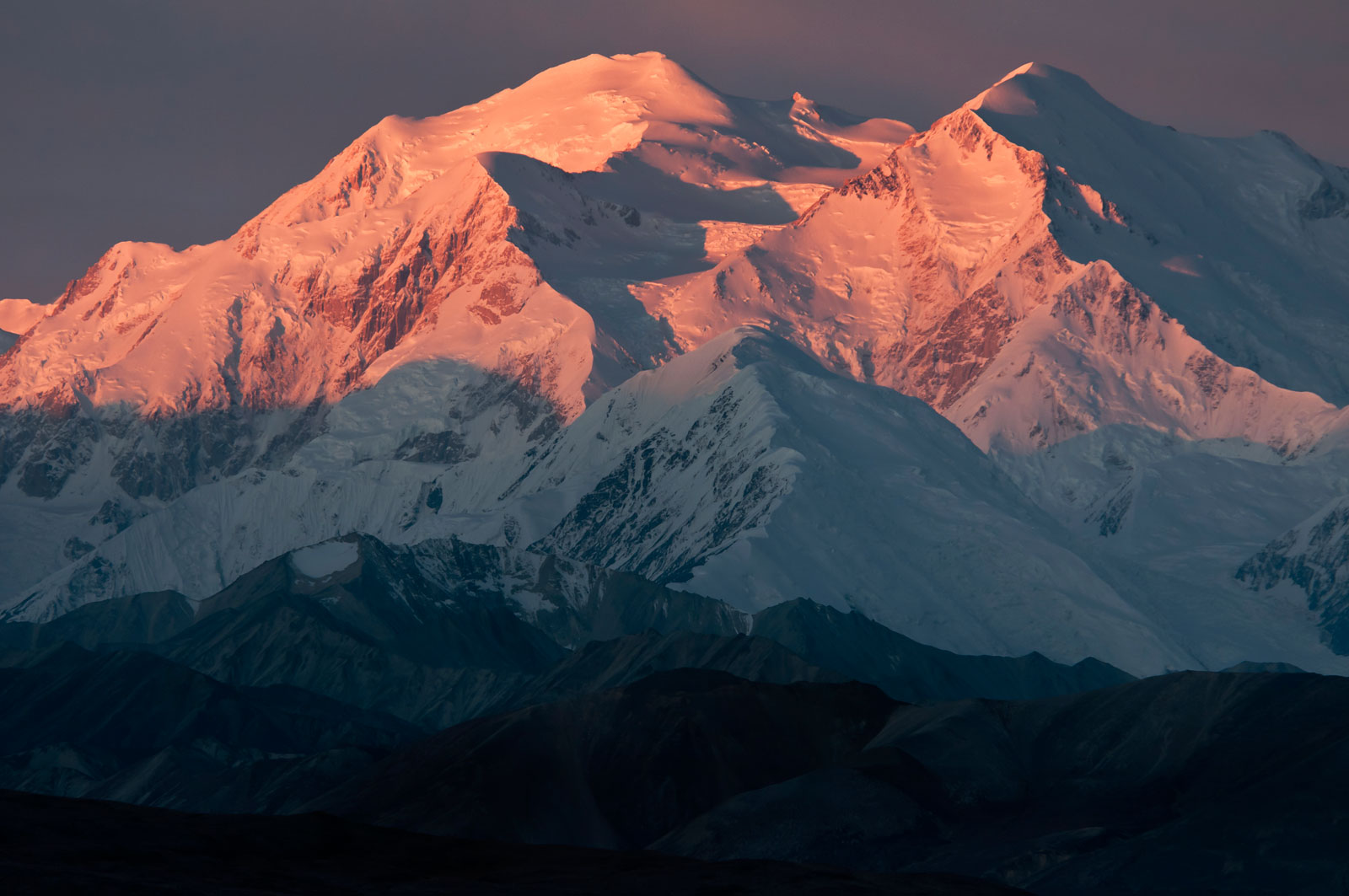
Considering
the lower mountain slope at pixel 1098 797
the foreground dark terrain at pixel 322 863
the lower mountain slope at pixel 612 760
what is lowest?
the lower mountain slope at pixel 612 760

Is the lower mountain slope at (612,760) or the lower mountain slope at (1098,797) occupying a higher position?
the lower mountain slope at (1098,797)

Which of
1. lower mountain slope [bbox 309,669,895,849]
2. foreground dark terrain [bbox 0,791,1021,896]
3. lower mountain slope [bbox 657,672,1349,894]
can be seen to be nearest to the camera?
foreground dark terrain [bbox 0,791,1021,896]

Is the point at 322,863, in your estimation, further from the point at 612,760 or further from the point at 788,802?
the point at 612,760

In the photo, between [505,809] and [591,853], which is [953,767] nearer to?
[505,809]

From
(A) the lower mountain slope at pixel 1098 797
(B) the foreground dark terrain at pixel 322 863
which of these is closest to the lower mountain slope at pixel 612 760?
(A) the lower mountain slope at pixel 1098 797

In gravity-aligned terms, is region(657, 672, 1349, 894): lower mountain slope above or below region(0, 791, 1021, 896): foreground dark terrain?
below

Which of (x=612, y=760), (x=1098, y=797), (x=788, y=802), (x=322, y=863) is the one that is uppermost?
(x=322, y=863)

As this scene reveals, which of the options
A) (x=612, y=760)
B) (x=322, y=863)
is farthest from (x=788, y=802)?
(x=322, y=863)

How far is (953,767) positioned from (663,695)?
2943 centimetres

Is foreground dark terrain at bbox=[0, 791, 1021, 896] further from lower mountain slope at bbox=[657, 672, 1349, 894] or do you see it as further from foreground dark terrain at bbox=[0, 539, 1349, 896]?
Result: lower mountain slope at bbox=[657, 672, 1349, 894]

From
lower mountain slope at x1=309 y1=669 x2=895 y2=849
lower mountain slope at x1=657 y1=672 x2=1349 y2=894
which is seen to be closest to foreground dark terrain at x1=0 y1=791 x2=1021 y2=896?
lower mountain slope at x1=657 y1=672 x2=1349 y2=894

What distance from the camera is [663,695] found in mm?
168250

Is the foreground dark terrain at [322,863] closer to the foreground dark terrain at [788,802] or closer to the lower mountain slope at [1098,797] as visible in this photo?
the foreground dark terrain at [788,802]

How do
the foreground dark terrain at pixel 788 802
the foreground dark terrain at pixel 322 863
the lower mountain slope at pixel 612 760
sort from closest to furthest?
the foreground dark terrain at pixel 322 863, the foreground dark terrain at pixel 788 802, the lower mountain slope at pixel 612 760
